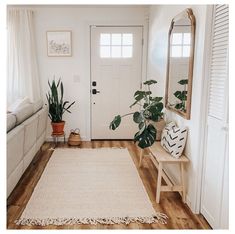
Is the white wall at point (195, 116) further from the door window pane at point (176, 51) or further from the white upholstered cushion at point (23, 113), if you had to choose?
the white upholstered cushion at point (23, 113)

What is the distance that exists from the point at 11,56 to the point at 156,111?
118 inches

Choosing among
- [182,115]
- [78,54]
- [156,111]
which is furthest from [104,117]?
[182,115]

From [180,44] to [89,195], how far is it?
193 cm

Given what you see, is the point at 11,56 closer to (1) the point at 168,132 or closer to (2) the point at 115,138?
(2) the point at 115,138

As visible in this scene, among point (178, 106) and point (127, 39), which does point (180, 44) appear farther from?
point (127, 39)

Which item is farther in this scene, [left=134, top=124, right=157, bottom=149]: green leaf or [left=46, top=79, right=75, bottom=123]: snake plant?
[left=46, top=79, right=75, bottom=123]: snake plant

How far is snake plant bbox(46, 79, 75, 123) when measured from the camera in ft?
15.3

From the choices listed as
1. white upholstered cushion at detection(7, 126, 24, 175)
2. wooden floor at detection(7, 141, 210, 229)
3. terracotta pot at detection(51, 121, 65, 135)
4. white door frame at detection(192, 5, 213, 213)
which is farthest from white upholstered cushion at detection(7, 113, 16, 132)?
white door frame at detection(192, 5, 213, 213)

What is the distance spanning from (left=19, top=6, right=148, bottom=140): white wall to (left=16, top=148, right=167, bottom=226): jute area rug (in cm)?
139

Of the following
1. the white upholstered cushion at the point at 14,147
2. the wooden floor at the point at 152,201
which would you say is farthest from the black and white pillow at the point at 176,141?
the white upholstered cushion at the point at 14,147

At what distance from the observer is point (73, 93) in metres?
4.99

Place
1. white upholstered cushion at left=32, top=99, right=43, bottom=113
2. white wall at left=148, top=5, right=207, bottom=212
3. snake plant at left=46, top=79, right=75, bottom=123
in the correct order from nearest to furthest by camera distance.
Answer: white wall at left=148, top=5, right=207, bottom=212, white upholstered cushion at left=32, top=99, right=43, bottom=113, snake plant at left=46, top=79, right=75, bottom=123

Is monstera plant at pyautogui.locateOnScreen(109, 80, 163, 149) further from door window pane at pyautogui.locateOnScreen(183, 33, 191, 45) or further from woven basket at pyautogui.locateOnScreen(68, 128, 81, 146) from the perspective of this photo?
woven basket at pyautogui.locateOnScreen(68, 128, 81, 146)

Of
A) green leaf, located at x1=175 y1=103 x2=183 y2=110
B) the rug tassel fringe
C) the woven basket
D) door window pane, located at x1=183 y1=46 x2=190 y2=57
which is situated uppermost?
door window pane, located at x1=183 y1=46 x2=190 y2=57
